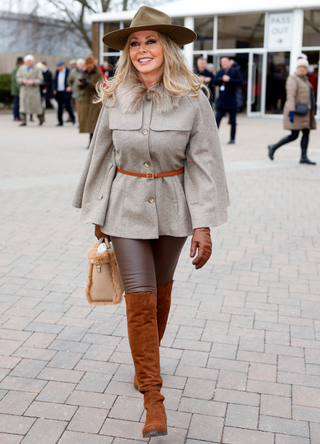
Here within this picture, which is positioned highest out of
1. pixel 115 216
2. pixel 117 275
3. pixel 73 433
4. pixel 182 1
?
pixel 182 1

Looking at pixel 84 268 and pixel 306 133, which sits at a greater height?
pixel 306 133

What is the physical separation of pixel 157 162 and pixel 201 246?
441 mm

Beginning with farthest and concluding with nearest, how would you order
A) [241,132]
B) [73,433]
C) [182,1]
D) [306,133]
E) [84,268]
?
[182,1]
[241,132]
[306,133]
[84,268]
[73,433]

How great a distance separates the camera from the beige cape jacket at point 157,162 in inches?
102

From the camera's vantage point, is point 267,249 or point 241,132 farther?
point 241,132

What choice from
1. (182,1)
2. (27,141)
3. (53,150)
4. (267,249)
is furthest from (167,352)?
(182,1)

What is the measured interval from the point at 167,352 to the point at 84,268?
1.62m

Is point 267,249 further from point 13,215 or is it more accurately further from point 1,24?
point 1,24

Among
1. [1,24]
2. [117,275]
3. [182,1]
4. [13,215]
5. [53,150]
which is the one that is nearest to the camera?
[117,275]

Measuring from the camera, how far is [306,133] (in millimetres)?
10039

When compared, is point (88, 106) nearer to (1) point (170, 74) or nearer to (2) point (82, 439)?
(1) point (170, 74)

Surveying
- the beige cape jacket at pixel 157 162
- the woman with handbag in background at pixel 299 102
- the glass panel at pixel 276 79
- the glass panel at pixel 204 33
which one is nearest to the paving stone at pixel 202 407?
the beige cape jacket at pixel 157 162

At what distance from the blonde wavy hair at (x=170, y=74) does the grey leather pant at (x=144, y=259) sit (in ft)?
2.17

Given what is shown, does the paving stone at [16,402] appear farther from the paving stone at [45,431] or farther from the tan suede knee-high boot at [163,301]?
the tan suede knee-high boot at [163,301]
